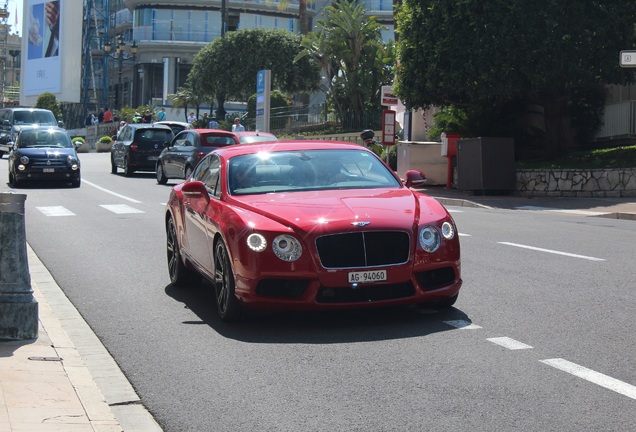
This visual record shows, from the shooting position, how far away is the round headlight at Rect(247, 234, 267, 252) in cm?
829

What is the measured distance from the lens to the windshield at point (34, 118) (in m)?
44.9

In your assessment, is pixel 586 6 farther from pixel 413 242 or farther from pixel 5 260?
pixel 5 260

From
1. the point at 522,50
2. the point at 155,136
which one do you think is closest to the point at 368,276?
the point at 522,50

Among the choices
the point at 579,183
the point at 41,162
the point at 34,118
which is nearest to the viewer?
the point at 579,183

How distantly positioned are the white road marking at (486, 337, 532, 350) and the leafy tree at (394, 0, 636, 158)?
20.8 metres

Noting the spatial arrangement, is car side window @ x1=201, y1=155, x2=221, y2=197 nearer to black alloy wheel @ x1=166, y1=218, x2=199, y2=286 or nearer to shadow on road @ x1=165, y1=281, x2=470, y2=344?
black alloy wheel @ x1=166, y1=218, x2=199, y2=286

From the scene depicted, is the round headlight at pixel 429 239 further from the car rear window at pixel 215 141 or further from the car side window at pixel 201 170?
the car rear window at pixel 215 141

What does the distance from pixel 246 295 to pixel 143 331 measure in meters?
0.98

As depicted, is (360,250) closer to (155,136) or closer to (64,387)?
(64,387)

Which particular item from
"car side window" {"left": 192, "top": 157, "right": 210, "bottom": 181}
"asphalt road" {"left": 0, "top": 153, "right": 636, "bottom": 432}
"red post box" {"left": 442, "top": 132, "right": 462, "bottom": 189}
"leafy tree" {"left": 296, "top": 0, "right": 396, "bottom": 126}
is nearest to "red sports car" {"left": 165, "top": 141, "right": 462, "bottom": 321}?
"asphalt road" {"left": 0, "top": 153, "right": 636, "bottom": 432}

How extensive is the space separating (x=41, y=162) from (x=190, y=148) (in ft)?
13.6

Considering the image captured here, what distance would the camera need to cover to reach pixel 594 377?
6.64 m

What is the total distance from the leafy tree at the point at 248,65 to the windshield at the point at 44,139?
36.8 m

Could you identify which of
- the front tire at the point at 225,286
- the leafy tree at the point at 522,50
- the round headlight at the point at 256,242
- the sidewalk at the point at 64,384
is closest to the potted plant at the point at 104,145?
the leafy tree at the point at 522,50
